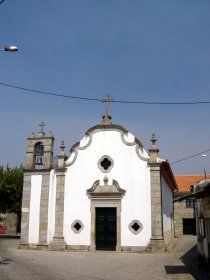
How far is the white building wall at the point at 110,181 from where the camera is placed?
61.6 feet

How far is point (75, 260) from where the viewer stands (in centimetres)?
1474

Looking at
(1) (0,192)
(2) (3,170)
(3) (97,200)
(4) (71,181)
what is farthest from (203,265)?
(2) (3,170)

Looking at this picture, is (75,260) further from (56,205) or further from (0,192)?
(0,192)

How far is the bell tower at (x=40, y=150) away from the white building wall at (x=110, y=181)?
1.42 m

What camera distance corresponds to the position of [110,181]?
19.6m

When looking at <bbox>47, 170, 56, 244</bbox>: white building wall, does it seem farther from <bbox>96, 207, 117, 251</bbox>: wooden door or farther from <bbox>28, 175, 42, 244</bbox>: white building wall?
<bbox>96, 207, 117, 251</bbox>: wooden door

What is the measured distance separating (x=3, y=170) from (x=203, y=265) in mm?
26182

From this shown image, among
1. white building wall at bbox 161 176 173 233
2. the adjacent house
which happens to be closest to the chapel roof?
the adjacent house

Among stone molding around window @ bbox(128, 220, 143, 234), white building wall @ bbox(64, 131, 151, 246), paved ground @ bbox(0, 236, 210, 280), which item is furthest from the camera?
white building wall @ bbox(64, 131, 151, 246)

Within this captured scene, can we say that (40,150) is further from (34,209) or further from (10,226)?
(10,226)

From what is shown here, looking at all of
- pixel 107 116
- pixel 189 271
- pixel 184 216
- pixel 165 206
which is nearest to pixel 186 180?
pixel 184 216

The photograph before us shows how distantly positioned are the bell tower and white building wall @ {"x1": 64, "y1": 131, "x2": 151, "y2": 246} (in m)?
1.42

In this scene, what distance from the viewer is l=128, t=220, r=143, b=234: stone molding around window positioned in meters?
18.6

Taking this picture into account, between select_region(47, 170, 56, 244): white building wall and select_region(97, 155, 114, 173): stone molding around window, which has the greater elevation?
select_region(97, 155, 114, 173): stone molding around window
